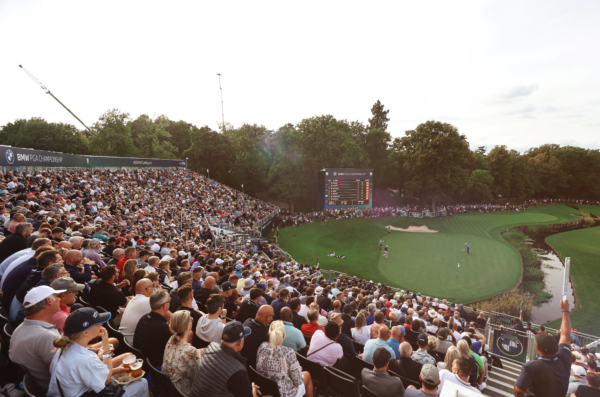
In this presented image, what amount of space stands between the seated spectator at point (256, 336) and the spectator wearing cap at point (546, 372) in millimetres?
3512

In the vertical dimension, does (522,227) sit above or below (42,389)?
below

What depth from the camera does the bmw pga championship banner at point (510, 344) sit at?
10.7m

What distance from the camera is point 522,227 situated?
45.2m

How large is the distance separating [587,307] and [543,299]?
2.53 metres

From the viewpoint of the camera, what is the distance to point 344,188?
30.1 m

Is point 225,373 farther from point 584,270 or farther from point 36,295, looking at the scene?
point 584,270

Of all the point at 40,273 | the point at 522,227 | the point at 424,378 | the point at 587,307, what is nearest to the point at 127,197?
the point at 40,273

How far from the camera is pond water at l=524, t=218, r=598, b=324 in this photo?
2153cm

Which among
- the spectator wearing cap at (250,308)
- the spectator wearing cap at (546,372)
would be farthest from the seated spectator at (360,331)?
the spectator wearing cap at (546,372)

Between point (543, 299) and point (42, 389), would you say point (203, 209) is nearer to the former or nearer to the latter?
point (42, 389)

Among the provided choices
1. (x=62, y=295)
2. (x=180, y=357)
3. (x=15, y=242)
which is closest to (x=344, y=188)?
(x=15, y=242)

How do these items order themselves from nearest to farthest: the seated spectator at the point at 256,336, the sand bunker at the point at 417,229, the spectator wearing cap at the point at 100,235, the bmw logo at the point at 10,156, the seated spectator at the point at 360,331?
1. the seated spectator at the point at 256,336
2. the seated spectator at the point at 360,331
3. the spectator wearing cap at the point at 100,235
4. the bmw logo at the point at 10,156
5. the sand bunker at the point at 417,229

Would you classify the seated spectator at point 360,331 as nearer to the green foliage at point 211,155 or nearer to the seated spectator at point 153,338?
the seated spectator at point 153,338

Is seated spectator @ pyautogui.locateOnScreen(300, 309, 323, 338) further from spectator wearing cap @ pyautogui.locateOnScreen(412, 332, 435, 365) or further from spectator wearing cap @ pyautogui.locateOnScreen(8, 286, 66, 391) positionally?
spectator wearing cap @ pyautogui.locateOnScreen(8, 286, 66, 391)
